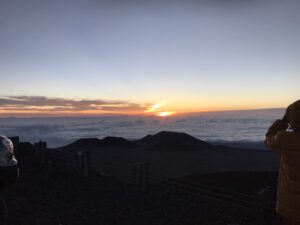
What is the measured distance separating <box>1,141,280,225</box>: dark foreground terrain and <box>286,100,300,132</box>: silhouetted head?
5346 millimetres

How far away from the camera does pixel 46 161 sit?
Answer: 14945mm

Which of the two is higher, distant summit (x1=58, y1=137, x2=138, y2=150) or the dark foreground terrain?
distant summit (x1=58, y1=137, x2=138, y2=150)

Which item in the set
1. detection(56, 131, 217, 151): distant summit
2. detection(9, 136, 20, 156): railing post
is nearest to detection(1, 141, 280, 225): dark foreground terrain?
detection(9, 136, 20, 156): railing post

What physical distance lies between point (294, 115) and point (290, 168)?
0.53 metres

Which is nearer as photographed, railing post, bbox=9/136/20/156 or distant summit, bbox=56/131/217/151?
railing post, bbox=9/136/20/156

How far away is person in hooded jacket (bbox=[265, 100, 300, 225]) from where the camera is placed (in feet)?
13.9

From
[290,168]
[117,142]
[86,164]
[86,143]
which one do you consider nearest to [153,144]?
[117,142]

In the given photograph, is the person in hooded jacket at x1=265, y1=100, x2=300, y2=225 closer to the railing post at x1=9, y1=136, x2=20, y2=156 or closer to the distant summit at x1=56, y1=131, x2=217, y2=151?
the railing post at x1=9, y1=136, x2=20, y2=156

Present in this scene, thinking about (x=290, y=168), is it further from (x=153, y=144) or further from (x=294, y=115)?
(x=153, y=144)

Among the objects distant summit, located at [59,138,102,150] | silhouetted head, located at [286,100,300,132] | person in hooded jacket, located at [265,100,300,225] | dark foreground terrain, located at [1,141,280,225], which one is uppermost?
silhouetted head, located at [286,100,300,132]

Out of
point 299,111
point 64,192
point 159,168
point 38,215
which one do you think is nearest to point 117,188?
point 64,192

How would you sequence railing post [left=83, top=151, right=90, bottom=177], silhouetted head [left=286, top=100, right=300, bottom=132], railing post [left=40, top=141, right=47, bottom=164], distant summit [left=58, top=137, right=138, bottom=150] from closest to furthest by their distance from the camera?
silhouetted head [left=286, top=100, right=300, bottom=132] < railing post [left=83, top=151, right=90, bottom=177] < railing post [left=40, top=141, right=47, bottom=164] < distant summit [left=58, top=137, right=138, bottom=150]

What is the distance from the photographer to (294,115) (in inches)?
163

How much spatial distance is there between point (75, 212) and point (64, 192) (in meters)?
1.78
